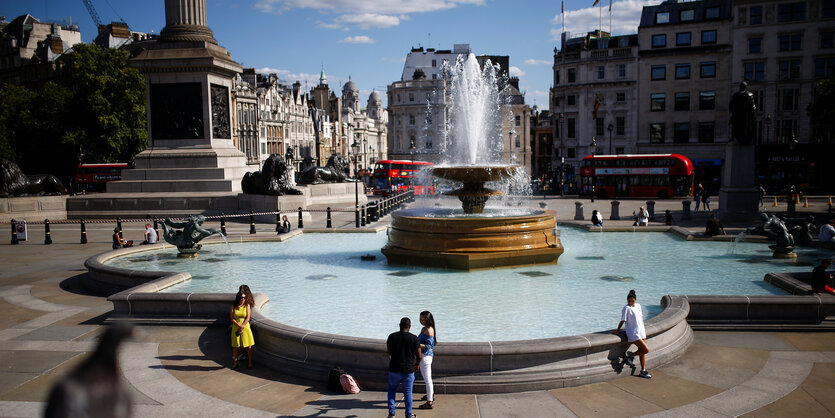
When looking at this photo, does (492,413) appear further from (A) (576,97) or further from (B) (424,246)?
(A) (576,97)

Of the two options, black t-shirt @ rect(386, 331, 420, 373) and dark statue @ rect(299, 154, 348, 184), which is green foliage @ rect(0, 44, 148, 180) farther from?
black t-shirt @ rect(386, 331, 420, 373)

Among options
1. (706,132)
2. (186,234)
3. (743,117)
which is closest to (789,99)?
(706,132)

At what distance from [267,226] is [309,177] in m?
12.8

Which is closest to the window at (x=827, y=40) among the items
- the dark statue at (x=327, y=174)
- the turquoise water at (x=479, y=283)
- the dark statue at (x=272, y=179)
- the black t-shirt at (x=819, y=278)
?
the dark statue at (x=327, y=174)

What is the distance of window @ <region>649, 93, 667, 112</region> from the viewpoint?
2306 inches

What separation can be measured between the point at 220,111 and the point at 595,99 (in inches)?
1708

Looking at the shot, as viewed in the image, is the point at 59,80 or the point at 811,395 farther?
the point at 59,80

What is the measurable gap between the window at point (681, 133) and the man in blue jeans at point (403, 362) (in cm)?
5864

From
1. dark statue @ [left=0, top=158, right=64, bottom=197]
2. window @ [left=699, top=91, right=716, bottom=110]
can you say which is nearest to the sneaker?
dark statue @ [left=0, top=158, right=64, bottom=197]

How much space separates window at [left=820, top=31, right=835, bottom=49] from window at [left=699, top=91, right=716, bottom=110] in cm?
940

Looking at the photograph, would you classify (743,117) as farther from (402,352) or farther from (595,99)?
(595,99)

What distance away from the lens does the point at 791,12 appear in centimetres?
5084

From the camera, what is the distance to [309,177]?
37.0 meters

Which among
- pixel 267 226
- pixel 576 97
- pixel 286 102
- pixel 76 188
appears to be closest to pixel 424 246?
pixel 267 226
